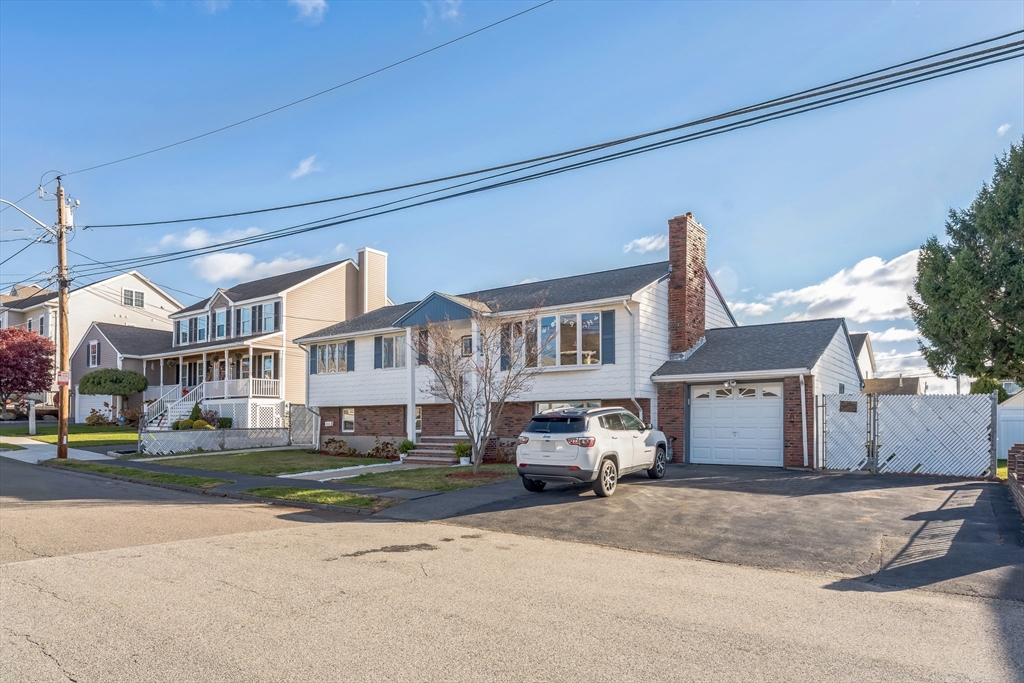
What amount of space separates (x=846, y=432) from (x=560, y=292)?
9.86 metres

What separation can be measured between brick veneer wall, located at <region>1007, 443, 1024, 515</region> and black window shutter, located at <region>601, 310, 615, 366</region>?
10.3 metres

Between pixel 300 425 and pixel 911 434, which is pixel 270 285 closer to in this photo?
pixel 300 425

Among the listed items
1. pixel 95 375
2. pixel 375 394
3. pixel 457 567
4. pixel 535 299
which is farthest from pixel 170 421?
pixel 457 567

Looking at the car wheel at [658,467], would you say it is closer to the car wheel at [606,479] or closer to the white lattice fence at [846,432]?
the car wheel at [606,479]

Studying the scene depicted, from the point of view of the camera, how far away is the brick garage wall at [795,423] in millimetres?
18797

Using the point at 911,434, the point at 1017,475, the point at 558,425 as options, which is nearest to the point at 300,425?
the point at 558,425

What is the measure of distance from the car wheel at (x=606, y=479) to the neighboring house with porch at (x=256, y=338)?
25.4 m

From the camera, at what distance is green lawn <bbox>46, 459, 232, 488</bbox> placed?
17969 millimetres

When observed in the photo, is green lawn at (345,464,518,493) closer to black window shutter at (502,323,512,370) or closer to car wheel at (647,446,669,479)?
car wheel at (647,446,669,479)

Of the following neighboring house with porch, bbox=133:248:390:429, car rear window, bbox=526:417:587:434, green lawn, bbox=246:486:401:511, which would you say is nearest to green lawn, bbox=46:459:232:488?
green lawn, bbox=246:486:401:511

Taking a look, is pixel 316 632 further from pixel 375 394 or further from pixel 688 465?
pixel 375 394

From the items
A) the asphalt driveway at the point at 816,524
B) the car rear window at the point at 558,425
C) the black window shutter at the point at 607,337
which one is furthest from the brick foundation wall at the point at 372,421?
the car rear window at the point at 558,425

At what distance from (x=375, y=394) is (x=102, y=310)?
114ft

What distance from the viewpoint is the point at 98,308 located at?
5128cm
